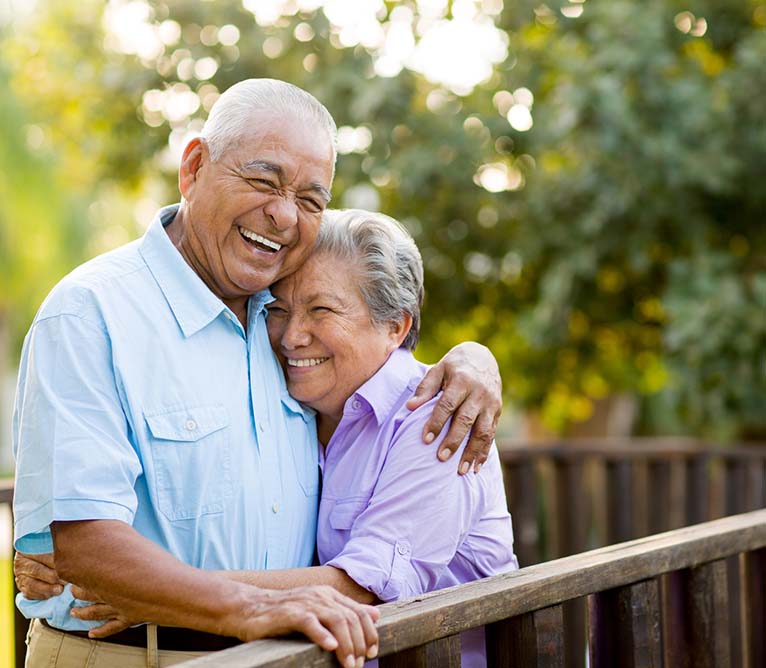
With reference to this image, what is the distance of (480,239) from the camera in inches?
232

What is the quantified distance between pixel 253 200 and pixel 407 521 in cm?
72

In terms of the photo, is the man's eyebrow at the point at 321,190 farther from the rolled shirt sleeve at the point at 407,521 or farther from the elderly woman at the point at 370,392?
the rolled shirt sleeve at the point at 407,521

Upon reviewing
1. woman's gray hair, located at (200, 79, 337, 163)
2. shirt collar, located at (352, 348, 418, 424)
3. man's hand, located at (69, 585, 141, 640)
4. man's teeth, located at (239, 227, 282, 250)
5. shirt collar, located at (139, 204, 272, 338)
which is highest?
woman's gray hair, located at (200, 79, 337, 163)

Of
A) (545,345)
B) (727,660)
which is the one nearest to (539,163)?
(545,345)

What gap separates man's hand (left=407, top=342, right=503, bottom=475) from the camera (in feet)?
7.20

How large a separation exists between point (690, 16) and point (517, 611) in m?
4.22

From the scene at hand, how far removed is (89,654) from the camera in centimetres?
199

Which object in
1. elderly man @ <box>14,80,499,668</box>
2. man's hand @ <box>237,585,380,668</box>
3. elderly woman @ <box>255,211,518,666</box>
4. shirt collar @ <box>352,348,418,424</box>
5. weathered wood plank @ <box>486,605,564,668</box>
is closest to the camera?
man's hand @ <box>237,585,380,668</box>

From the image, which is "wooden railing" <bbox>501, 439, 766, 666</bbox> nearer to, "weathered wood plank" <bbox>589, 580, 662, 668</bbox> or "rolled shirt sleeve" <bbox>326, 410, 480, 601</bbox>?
"weathered wood plank" <bbox>589, 580, 662, 668</bbox>

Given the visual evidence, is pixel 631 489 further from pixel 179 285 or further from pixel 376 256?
pixel 179 285

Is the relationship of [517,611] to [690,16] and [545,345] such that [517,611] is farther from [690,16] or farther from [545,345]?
[690,16]

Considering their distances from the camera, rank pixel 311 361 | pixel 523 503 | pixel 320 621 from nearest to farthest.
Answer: pixel 320 621 → pixel 311 361 → pixel 523 503

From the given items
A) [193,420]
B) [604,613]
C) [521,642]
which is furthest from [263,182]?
[604,613]

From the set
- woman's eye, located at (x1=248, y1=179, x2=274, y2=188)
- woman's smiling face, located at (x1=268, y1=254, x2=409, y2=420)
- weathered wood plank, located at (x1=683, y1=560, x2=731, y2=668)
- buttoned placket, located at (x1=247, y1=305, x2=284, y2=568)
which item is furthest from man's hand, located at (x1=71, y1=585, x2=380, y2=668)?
weathered wood plank, located at (x1=683, y1=560, x2=731, y2=668)
